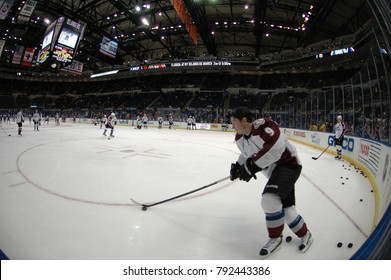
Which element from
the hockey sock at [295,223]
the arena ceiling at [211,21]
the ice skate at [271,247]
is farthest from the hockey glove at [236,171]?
the arena ceiling at [211,21]

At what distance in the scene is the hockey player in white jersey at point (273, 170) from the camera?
78.9 inches

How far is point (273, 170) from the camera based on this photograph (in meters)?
2.19

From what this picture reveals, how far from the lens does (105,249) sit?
2.07m

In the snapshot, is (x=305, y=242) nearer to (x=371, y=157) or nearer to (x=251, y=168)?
(x=251, y=168)

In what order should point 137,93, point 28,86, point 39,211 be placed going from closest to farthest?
point 39,211 < point 137,93 < point 28,86

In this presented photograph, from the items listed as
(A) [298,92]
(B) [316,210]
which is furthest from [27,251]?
(A) [298,92]

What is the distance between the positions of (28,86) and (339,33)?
53.5m

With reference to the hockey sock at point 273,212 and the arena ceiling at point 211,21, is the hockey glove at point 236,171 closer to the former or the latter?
the hockey sock at point 273,212

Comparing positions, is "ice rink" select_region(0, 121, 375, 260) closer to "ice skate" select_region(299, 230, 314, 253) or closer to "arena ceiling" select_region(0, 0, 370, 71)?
"ice skate" select_region(299, 230, 314, 253)

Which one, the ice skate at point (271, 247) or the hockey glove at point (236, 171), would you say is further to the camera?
the hockey glove at point (236, 171)

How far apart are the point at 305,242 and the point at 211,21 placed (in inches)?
751

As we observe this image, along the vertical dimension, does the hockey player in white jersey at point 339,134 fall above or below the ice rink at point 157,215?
above

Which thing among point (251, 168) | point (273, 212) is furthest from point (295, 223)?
point (251, 168)
